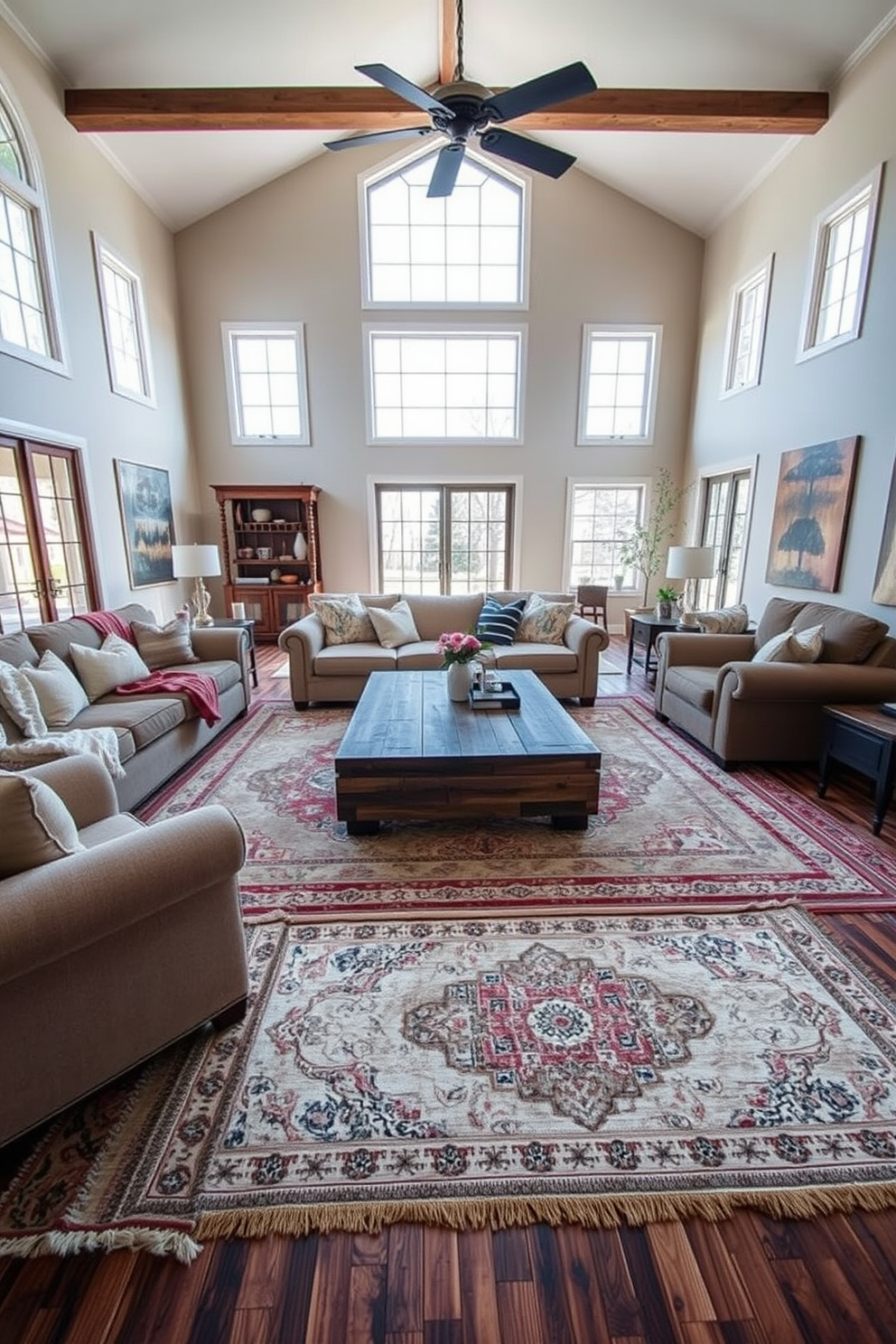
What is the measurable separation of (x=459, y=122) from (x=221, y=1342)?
178 inches

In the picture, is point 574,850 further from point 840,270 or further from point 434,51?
point 434,51

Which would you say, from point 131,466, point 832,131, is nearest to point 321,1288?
point 131,466

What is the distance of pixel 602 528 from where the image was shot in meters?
7.41

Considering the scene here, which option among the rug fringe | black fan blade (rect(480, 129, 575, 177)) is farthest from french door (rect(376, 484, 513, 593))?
the rug fringe

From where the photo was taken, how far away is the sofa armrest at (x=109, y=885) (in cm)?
115

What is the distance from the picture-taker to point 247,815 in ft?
9.34

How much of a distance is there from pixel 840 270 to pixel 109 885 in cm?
605

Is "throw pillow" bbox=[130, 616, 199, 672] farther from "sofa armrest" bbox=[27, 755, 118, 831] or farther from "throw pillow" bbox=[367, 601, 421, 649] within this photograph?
"sofa armrest" bbox=[27, 755, 118, 831]

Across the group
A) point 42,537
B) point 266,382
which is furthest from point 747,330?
point 42,537

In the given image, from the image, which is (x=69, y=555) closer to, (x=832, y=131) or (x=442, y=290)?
(x=442, y=290)

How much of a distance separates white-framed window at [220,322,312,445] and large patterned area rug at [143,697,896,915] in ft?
16.7

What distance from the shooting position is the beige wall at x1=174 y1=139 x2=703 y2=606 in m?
6.49

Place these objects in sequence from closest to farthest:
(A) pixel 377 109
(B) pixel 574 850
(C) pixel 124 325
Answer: (B) pixel 574 850 < (A) pixel 377 109 < (C) pixel 124 325

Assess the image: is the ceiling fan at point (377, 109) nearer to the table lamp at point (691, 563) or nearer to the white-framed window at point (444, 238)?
the white-framed window at point (444, 238)
